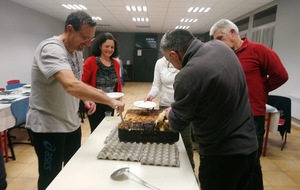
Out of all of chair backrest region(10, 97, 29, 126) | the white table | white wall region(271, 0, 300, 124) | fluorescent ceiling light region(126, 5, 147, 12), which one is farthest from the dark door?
the white table

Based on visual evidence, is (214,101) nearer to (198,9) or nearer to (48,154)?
(48,154)

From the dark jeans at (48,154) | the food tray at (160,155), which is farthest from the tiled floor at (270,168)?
the food tray at (160,155)

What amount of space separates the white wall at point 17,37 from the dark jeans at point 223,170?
561 centimetres

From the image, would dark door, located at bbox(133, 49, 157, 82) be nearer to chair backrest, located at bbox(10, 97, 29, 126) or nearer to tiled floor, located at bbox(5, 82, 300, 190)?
tiled floor, located at bbox(5, 82, 300, 190)

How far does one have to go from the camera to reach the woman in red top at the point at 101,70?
2.12m

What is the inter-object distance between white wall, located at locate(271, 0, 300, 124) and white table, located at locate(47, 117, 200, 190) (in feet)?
14.0

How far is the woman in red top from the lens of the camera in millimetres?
2119

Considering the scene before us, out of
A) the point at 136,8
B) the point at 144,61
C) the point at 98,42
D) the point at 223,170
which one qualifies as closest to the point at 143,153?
the point at 223,170

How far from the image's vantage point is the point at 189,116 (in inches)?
41.9

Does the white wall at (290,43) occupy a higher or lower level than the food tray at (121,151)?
higher

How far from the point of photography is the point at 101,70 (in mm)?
2160

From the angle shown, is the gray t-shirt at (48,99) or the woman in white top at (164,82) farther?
the woman in white top at (164,82)

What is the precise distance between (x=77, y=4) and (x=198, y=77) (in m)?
5.49

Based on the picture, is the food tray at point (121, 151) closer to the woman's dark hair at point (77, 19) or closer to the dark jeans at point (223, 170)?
the dark jeans at point (223, 170)
